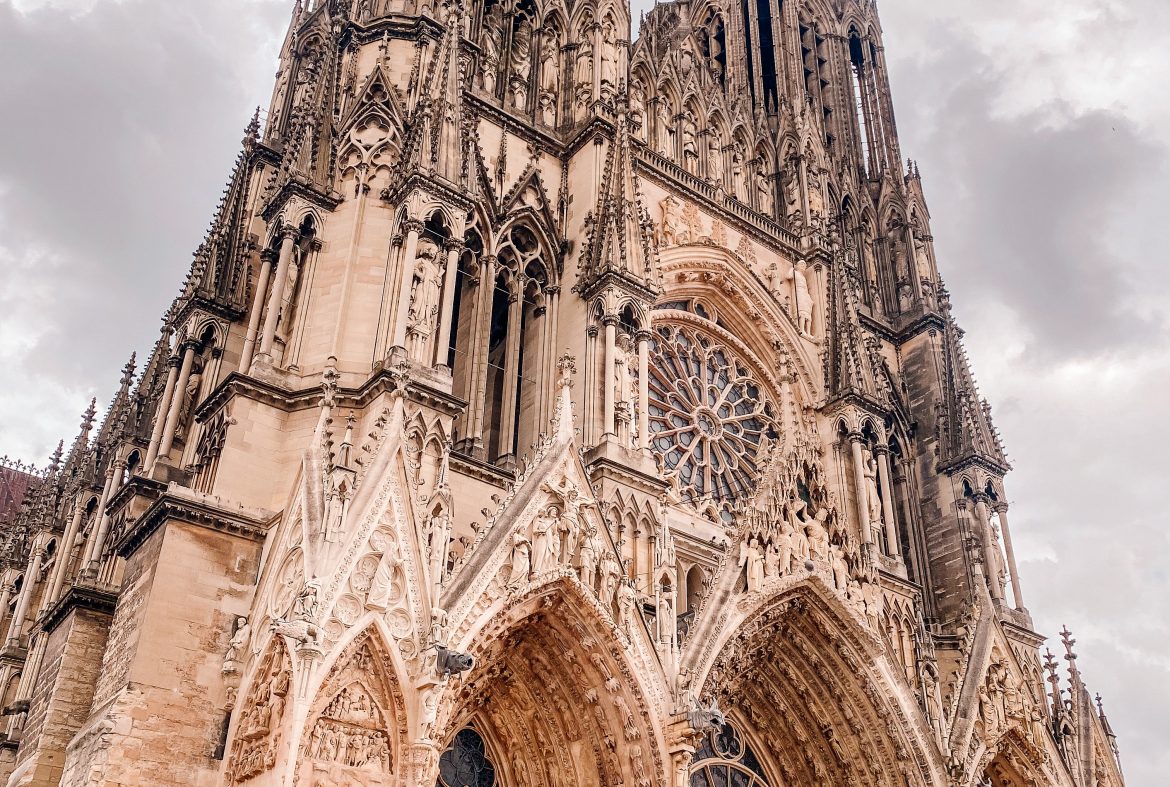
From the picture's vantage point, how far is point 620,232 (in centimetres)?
1822

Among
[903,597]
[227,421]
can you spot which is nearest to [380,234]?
[227,421]

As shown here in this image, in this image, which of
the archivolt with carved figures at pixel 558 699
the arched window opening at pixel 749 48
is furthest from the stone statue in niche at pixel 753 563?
the arched window opening at pixel 749 48

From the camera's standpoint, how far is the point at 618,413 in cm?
1644

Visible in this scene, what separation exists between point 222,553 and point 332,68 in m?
8.39

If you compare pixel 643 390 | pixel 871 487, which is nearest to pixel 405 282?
pixel 643 390

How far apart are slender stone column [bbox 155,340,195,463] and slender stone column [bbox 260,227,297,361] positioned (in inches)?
135

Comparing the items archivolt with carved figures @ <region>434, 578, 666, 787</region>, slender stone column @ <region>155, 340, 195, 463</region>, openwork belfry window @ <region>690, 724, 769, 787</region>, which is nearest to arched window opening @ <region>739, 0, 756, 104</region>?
slender stone column @ <region>155, 340, 195, 463</region>

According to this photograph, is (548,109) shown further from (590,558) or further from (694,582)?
(590,558)

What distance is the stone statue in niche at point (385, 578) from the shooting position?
12117 millimetres

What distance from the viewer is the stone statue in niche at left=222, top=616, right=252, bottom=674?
1248 centimetres

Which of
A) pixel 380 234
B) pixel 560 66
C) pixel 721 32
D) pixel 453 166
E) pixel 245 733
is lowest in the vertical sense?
pixel 245 733

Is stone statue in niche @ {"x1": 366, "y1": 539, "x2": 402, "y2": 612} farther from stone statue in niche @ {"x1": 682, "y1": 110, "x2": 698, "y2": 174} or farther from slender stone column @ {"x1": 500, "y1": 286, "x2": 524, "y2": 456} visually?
stone statue in niche @ {"x1": 682, "y1": 110, "x2": 698, "y2": 174}

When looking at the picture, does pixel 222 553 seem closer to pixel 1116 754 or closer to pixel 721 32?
pixel 1116 754

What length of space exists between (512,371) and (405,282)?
10.3ft
